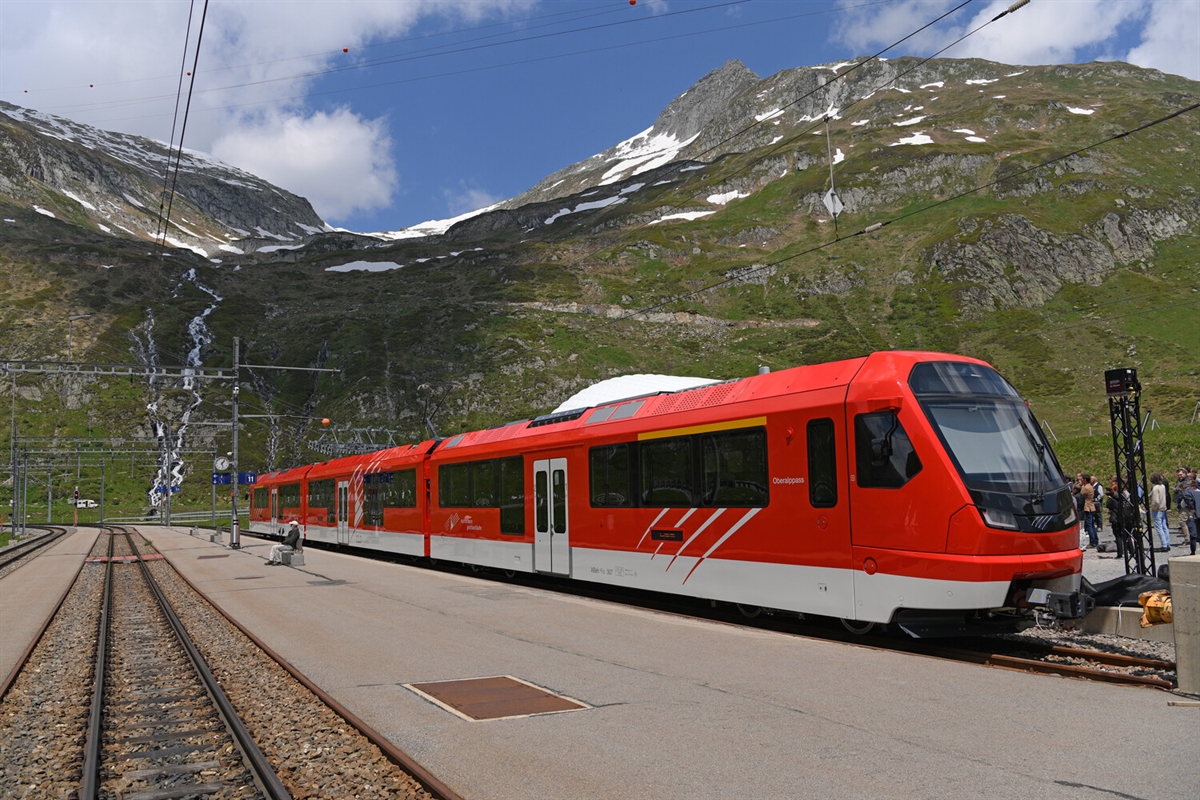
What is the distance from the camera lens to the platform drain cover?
8305 mm

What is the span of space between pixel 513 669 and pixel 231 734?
323 centimetres

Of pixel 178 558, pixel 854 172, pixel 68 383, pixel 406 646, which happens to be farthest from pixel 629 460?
pixel 854 172

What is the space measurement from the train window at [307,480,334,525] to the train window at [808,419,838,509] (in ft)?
91.0

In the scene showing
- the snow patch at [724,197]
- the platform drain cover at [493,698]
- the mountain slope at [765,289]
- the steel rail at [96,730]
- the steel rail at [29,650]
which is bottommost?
the steel rail at [29,650]

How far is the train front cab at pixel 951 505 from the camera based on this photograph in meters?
10.1

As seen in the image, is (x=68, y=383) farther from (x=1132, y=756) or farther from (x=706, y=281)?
(x=1132, y=756)

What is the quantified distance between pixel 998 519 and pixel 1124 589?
319 cm

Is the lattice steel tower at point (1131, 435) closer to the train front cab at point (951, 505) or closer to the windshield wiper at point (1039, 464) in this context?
the windshield wiper at point (1039, 464)

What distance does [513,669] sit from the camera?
1045 cm

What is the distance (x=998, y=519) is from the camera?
10.2 metres

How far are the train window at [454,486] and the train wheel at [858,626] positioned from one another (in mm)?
12510

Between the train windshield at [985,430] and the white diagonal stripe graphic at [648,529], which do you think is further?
the white diagonal stripe graphic at [648,529]

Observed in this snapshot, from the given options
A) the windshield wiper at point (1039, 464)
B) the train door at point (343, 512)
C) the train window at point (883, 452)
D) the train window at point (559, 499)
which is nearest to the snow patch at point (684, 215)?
the train door at point (343, 512)

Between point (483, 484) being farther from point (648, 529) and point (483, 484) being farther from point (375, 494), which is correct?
point (375, 494)
